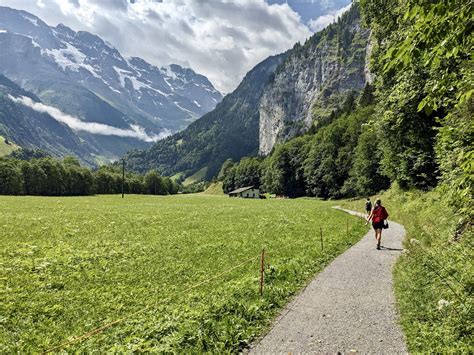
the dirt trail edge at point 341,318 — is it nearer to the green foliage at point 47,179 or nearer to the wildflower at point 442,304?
the wildflower at point 442,304

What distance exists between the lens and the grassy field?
414 inches

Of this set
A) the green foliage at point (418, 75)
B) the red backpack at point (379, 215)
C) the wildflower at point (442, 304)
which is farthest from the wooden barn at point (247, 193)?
the wildflower at point (442, 304)

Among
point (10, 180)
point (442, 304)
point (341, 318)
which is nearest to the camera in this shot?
point (442, 304)

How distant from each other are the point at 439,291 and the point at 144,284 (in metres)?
12.2

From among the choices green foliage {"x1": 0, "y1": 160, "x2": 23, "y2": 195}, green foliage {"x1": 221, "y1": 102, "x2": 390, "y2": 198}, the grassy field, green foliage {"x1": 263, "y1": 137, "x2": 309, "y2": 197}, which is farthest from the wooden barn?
the grassy field

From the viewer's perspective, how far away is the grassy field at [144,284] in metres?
10.5

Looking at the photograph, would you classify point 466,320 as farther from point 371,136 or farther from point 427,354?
point 371,136

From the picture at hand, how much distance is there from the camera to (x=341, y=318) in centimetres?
1170

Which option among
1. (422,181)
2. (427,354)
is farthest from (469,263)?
(422,181)

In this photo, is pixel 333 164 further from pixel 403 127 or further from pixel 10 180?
pixel 10 180

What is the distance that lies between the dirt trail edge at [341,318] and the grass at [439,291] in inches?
19.0

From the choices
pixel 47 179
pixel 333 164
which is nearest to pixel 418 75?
pixel 333 164

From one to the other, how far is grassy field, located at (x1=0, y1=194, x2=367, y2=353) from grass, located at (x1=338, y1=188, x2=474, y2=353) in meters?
4.37

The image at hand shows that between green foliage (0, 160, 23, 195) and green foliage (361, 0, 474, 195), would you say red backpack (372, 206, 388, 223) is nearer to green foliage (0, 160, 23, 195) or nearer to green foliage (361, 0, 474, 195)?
green foliage (361, 0, 474, 195)
